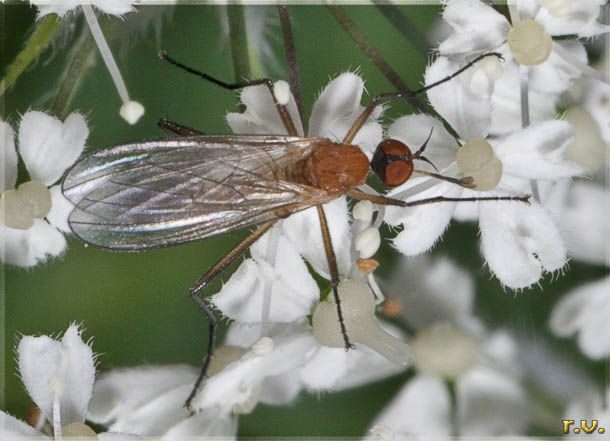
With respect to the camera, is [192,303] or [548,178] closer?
[548,178]

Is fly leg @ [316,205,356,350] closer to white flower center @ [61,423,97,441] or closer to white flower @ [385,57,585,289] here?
white flower @ [385,57,585,289]

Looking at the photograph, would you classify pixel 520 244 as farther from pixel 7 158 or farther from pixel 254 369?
pixel 7 158

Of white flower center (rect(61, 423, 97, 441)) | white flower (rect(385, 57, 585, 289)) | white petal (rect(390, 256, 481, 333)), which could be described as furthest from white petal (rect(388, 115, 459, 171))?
white flower center (rect(61, 423, 97, 441))

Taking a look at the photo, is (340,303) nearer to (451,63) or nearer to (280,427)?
Answer: (280,427)

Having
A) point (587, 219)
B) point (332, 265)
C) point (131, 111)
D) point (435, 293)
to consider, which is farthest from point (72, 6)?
point (587, 219)

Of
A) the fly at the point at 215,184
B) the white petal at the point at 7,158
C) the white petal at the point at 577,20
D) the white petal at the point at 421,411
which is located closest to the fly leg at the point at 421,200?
the fly at the point at 215,184

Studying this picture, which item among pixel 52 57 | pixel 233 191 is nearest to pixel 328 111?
pixel 233 191
